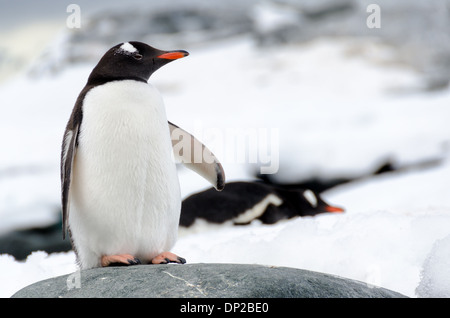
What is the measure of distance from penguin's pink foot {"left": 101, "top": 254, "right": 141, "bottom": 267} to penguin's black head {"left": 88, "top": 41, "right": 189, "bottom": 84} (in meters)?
0.47

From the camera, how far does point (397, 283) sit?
1.81 meters

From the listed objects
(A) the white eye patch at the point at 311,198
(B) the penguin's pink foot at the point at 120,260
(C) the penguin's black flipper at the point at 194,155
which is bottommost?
(A) the white eye patch at the point at 311,198

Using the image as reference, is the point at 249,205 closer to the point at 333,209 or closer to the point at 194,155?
the point at 333,209

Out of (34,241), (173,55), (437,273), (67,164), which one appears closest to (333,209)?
(437,273)

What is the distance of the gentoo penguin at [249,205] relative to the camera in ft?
10.8

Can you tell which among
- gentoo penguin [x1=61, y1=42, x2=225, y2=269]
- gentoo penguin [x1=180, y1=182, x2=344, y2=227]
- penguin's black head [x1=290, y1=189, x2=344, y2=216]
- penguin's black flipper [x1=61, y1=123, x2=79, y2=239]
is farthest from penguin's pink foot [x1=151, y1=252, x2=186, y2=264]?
penguin's black head [x1=290, y1=189, x2=344, y2=216]

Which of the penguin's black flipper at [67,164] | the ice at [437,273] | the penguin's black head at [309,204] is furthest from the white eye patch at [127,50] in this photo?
the penguin's black head at [309,204]

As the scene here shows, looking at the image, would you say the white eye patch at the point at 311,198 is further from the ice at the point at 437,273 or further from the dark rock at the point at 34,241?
the ice at the point at 437,273

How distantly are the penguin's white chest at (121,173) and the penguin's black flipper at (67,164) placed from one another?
0.07 feet

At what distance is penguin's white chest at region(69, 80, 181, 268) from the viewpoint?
156cm

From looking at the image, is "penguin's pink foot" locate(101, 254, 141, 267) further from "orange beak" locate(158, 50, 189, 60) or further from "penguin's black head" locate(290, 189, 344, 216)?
"penguin's black head" locate(290, 189, 344, 216)

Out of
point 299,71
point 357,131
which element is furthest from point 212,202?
point 299,71

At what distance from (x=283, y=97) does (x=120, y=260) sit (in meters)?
6.49

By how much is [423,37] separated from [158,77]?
394cm
